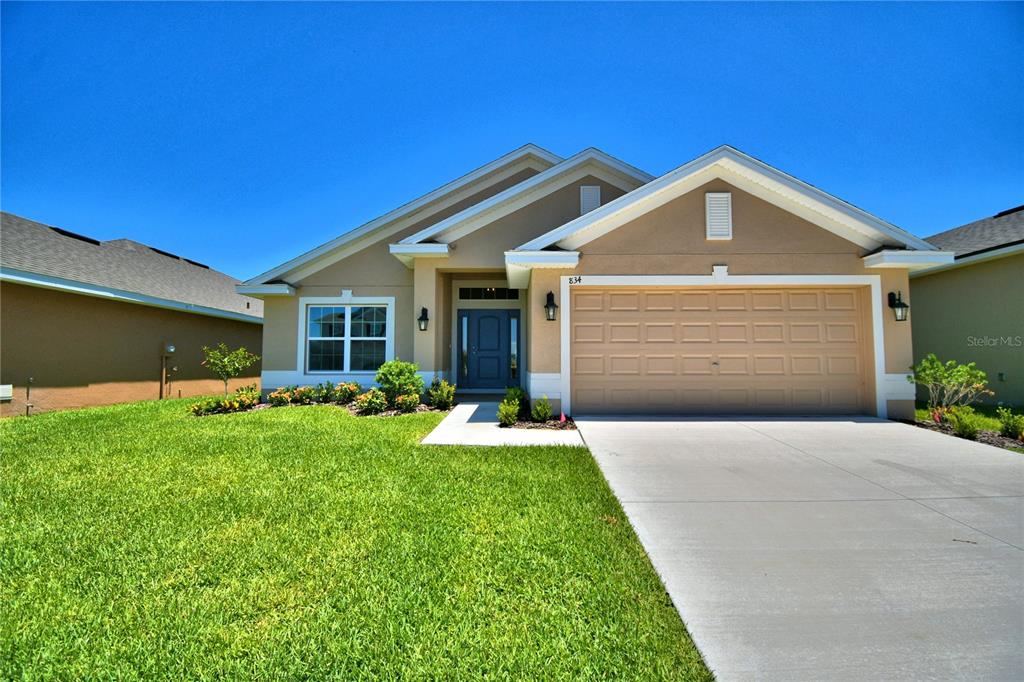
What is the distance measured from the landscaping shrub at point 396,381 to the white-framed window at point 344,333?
2024 millimetres

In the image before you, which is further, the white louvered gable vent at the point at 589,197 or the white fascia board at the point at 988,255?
the white louvered gable vent at the point at 589,197

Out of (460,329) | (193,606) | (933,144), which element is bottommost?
(193,606)

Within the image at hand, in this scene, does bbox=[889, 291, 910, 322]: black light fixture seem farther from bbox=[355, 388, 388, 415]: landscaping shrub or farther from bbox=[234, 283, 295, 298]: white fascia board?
bbox=[234, 283, 295, 298]: white fascia board

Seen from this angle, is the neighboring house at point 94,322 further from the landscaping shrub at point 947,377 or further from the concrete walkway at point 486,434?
the landscaping shrub at point 947,377

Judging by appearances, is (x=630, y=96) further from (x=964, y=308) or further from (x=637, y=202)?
(x=964, y=308)

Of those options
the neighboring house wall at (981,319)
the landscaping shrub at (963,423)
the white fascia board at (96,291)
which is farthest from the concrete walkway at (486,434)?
the neighboring house wall at (981,319)

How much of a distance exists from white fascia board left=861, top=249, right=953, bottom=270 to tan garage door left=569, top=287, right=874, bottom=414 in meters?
0.70

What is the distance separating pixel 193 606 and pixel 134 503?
2261 mm

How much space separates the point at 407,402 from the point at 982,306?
14.1 meters

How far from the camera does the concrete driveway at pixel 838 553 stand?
201cm

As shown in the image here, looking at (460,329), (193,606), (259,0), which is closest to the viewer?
(193,606)

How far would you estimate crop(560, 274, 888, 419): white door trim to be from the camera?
7867 millimetres

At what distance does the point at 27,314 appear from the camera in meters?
9.36

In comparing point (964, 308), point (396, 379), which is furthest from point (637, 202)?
point (964, 308)
